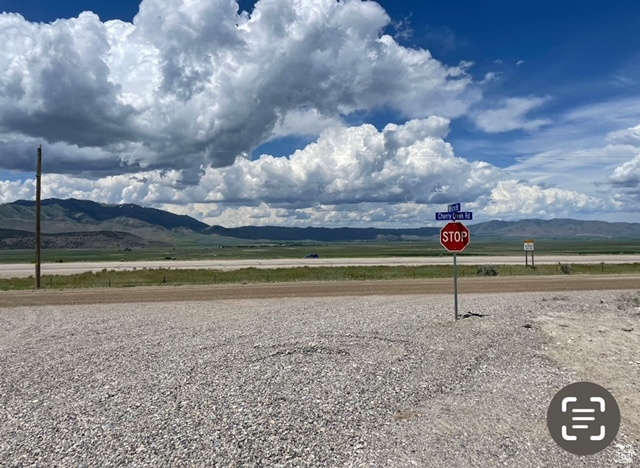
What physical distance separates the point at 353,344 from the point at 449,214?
19.6 feet

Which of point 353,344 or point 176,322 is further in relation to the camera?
point 176,322

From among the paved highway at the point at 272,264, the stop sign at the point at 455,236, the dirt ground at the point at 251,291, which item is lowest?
the paved highway at the point at 272,264

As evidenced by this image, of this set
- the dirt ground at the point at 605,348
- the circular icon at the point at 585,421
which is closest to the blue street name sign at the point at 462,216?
the dirt ground at the point at 605,348

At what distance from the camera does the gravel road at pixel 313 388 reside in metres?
7.38

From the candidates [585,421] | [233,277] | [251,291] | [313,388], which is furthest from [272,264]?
[585,421]

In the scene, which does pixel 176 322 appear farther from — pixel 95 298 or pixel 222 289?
pixel 222 289

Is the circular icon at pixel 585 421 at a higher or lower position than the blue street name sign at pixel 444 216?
lower

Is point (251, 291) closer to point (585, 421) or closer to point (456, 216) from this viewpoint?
point (456, 216)

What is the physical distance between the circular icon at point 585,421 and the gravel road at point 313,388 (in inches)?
6.8

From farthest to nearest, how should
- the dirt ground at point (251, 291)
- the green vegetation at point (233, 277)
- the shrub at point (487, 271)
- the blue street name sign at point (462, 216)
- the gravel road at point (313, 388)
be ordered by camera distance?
the shrub at point (487, 271) → the green vegetation at point (233, 277) → the dirt ground at point (251, 291) → the blue street name sign at point (462, 216) → the gravel road at point (313, 388)

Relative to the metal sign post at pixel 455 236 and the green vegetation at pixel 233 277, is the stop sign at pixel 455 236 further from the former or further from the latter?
the green vegetation at pixel 233 277

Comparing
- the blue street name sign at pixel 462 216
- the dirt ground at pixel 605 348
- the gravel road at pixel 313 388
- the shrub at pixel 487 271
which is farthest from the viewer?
the shrub at pixel 487 271

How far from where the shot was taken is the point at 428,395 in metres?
9.70

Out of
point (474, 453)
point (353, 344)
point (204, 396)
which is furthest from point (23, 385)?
point (474, 453)
